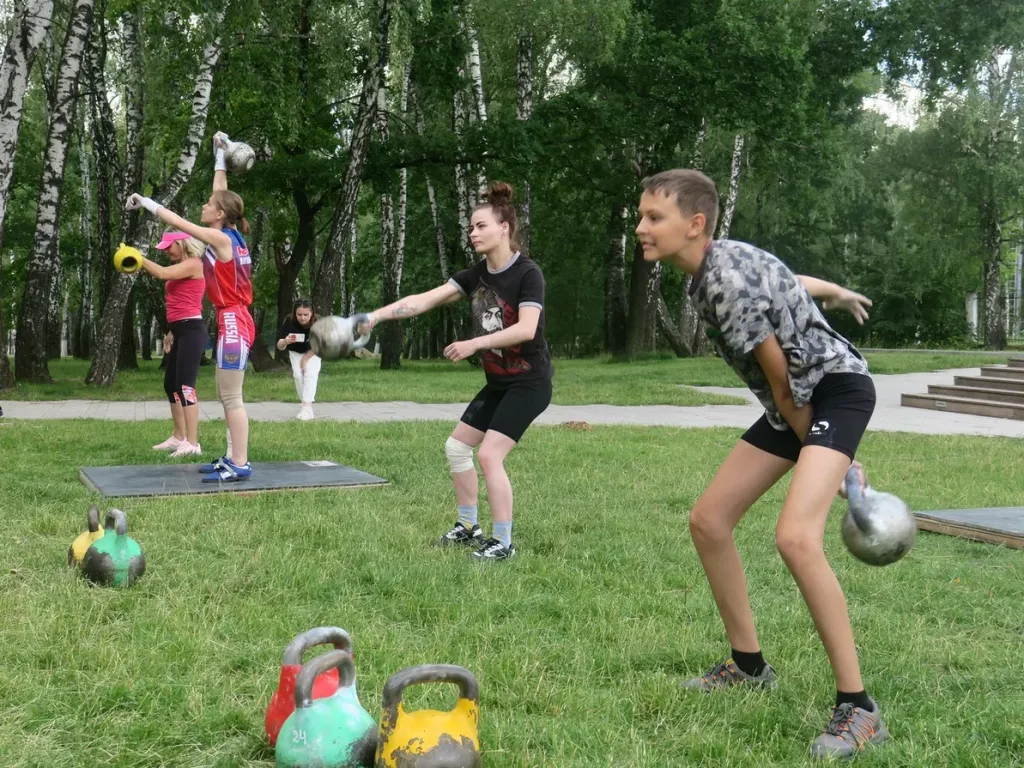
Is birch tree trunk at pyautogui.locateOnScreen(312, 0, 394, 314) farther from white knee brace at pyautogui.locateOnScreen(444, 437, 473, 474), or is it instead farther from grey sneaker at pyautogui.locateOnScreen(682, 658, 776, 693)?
grey sneaker at pyautogui.locateOnScreen(682, 658, 776, 693)

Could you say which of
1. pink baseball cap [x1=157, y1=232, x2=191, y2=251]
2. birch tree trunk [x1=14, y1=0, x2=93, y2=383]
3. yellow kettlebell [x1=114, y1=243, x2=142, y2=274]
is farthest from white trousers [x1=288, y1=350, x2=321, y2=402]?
birch tree trunk [x1=14, y1=0, x2=93, y2=383]

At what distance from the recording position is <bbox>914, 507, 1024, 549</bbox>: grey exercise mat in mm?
6105

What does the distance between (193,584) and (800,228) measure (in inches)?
→ 1625

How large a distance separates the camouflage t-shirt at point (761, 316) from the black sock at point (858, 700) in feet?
3.06

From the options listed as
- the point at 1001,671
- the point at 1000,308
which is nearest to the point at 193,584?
→ the point at 1001,671

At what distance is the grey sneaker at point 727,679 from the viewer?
3527 millimetres

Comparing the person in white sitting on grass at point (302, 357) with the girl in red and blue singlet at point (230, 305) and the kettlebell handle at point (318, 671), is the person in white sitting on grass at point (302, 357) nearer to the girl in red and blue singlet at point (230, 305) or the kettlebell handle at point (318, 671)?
the girl in red and blue singlet at point (230, 305)

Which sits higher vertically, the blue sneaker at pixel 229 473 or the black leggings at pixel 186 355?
the black leggings at pixel 186 355

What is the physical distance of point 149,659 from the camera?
3633 mm

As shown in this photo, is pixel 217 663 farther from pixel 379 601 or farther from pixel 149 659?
pixel 379 601

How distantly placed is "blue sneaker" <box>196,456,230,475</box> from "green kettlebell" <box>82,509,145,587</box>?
2.98 m

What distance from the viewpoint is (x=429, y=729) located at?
261 cm

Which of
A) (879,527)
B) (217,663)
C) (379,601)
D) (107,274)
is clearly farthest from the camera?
(107,274)

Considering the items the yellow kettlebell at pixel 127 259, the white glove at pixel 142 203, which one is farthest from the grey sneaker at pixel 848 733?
the white glove at pixel 142 203
